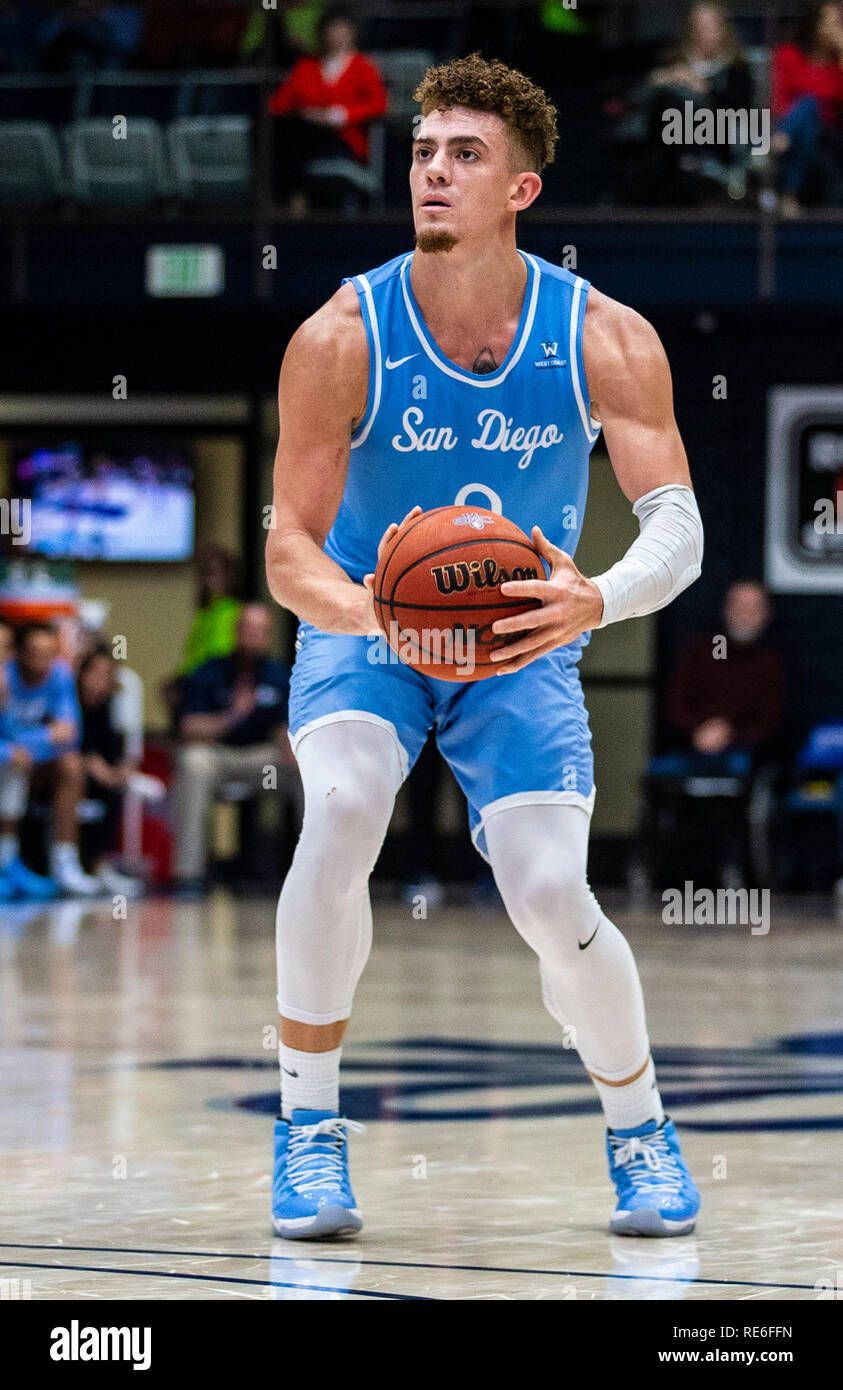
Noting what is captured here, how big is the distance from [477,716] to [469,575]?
0.54m

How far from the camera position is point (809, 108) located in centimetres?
1282

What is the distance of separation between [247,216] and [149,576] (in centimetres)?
273

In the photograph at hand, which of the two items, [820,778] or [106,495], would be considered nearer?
[820,778]

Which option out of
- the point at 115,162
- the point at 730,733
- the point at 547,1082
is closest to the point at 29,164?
the point at 115,162

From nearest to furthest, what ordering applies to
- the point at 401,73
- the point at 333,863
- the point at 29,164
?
the point at 333,863
the point at 401,73
the point at 29,164

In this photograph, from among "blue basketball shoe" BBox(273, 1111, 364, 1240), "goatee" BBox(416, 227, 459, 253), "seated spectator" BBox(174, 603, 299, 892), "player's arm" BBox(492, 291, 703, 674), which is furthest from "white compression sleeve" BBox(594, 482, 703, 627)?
"seated spectator" BBox(174, 603, 299, 892)

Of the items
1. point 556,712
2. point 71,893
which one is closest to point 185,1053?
point 556,712

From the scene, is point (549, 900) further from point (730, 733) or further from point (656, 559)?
point (730, 733)

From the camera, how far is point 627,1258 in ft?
12.1

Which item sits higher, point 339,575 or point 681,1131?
point 339,575

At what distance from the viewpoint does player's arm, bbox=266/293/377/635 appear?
3.92 meters

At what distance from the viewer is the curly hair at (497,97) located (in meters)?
3.97

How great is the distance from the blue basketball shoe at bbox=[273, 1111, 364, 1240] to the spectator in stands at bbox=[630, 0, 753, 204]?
31.2 ft
